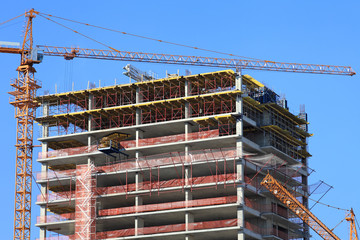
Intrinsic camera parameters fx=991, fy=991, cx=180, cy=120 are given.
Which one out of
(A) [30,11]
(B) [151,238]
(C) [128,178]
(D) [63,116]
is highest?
(A) [30,11]

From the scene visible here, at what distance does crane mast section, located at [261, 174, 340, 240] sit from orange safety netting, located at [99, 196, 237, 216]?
7005mm

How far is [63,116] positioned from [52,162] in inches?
296

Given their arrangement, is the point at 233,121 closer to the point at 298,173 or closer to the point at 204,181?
the point at 204,181

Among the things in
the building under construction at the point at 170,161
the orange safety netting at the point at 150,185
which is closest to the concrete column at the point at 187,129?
the building under construction at the point at 170,161

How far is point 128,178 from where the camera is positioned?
500 feet

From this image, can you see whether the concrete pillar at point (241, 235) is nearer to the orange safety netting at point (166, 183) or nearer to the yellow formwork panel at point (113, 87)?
the orange safety netting at point (166, 183)

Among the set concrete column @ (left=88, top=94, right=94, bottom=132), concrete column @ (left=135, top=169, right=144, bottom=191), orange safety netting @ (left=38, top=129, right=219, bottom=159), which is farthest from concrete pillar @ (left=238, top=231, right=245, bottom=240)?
concrete column @ (left=88, top=94, right=94, bottom=132)

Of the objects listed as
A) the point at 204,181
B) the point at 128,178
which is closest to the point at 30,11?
the point at 128,178

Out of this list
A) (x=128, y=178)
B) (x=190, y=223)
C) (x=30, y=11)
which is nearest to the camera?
(x=190, y=223)

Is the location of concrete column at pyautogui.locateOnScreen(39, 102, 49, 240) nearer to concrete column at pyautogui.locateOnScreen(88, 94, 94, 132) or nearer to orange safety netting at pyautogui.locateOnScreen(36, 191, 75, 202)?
orange safety netting at pyautogui.locateOnScreen(36, 191, 75, 202)

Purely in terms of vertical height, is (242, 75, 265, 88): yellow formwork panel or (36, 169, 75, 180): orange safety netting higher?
(242, 75, 265, 88): yellow formwork panel

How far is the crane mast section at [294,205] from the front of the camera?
477ft

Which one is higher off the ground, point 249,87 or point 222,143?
point 249,87

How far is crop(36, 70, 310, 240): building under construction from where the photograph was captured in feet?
472
